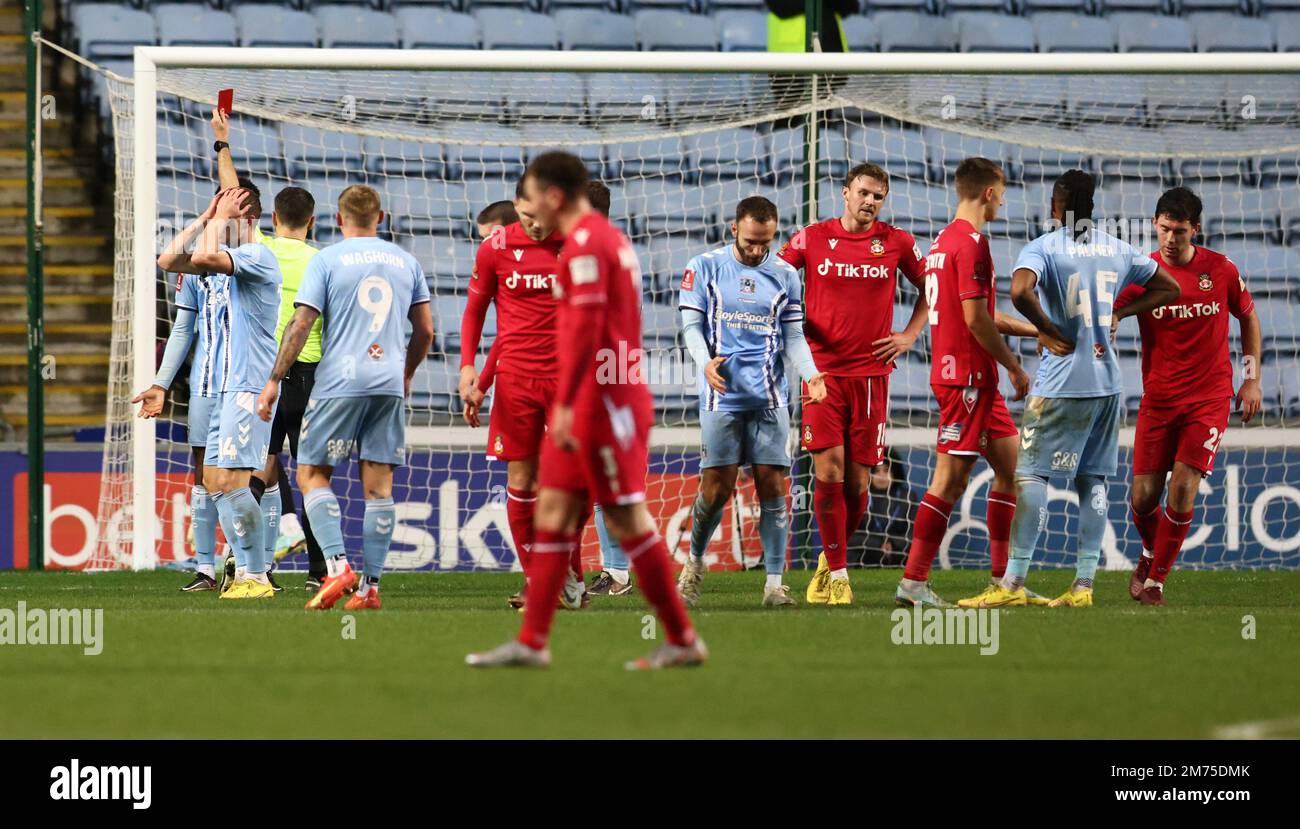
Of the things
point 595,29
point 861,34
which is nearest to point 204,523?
point 595,29

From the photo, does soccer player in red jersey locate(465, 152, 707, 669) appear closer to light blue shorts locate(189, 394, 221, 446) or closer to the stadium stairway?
light blue shorts locate(189, 394, 221, 446)

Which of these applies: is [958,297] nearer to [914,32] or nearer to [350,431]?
[350,431]

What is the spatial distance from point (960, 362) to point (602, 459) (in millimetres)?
3049

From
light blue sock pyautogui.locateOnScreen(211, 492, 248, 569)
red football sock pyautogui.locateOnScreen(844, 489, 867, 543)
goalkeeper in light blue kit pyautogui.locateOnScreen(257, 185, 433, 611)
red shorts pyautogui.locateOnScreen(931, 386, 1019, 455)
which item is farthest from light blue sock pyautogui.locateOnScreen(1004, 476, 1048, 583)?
light blue sock pyautogui.locateOnScreen(211, 492, 248, 569)

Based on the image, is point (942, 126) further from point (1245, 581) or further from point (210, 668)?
point (210, 668)

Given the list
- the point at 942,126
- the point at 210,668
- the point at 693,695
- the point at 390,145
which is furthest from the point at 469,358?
the point at 390,145

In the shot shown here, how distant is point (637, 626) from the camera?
263 inches

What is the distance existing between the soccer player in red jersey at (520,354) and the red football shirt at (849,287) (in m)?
1.53

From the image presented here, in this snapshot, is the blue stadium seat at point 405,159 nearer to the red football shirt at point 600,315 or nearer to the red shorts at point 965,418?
the red shorts at point 965,418

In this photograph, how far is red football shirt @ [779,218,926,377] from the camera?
8.34 meters

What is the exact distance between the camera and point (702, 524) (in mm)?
8016

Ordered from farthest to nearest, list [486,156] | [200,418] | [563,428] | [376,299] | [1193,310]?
[486,156], [200,418], [1193,310], [376,299], [563,428]

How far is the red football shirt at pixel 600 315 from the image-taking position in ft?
16.4

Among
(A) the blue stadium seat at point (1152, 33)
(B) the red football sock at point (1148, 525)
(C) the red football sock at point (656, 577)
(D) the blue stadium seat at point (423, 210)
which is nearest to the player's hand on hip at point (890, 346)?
(B) the red football sock at point (1148, 525)
